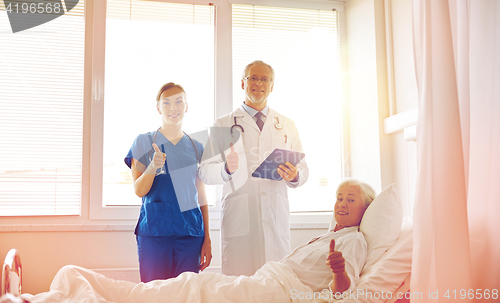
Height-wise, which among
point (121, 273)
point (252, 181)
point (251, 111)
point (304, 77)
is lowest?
point (121, 273)

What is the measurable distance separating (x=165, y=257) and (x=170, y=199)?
289 mm

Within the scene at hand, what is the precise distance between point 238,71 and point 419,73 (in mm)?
1843

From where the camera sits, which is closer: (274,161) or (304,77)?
(274,161)

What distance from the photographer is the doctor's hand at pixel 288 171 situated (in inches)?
75.7

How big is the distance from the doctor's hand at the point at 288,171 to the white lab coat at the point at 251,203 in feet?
0.31

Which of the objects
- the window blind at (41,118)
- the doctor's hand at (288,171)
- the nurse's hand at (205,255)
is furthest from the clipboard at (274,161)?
the window blind at (41,118)

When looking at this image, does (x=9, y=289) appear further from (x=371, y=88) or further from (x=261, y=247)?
(x=371, y=88)

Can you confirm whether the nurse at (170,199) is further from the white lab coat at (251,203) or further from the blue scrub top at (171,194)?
the white lab coat at (251,203)

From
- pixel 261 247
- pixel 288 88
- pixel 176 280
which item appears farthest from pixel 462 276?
pixel 288 88

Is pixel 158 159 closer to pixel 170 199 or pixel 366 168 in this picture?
pixel 170 199

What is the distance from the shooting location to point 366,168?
108 inches

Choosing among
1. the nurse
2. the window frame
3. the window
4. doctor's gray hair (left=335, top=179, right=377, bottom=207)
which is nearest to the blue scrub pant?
the nurse

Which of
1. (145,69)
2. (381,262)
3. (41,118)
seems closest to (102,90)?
(145,69)

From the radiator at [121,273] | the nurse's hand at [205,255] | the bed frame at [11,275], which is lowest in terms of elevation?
the radiator at [121,273]
